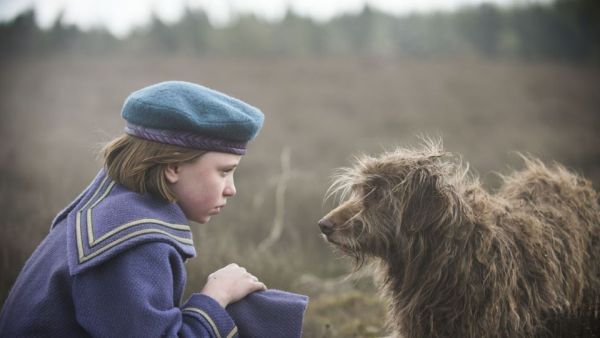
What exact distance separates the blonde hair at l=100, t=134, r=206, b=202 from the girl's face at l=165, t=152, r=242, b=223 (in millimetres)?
45

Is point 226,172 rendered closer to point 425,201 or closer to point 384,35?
point 425,201

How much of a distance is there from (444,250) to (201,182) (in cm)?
155

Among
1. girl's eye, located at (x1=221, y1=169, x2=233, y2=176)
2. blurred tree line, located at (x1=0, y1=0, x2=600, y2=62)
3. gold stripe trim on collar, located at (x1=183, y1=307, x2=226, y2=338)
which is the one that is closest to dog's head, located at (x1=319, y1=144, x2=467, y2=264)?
girl's eye, located at (x1=221, y1=169, x2=233, y2=176)

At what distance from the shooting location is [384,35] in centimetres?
3950

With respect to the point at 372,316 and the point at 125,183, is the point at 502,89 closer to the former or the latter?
the point at 372,316

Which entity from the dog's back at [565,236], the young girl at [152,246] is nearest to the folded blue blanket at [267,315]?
the young girl at [152,246]

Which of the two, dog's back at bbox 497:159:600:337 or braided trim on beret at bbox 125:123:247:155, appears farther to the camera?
dog's back at bbox 497:159:600:337

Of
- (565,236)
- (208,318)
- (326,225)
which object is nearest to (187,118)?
(208,318)

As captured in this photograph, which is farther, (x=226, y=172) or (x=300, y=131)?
(x=300, y=131)

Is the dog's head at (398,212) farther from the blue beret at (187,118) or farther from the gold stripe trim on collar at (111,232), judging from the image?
the gold stripe trim on collar at (111,232)

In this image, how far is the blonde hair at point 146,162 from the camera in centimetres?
258

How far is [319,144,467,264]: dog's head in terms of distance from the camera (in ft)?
10.7

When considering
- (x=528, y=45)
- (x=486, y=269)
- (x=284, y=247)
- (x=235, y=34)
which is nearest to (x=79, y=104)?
(x=284, y=247)

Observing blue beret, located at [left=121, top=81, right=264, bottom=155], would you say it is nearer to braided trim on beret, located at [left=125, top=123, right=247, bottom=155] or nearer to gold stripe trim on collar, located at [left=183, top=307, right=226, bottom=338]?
braided trim on beret, located at [left=125, top=123, right=247, bottom=155]
